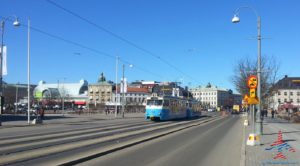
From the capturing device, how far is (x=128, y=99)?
7741 inches

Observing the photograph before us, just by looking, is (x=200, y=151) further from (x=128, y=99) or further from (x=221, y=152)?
(x=128, y=99)

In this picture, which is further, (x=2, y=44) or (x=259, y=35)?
(x=2, y=44)

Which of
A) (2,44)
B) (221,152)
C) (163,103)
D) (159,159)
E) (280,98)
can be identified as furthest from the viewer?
(280,98)

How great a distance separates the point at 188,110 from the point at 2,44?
3541 cm

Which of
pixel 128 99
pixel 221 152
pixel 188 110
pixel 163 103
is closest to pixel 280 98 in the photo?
pixel 128 99

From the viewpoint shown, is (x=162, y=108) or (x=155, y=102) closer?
(x=162, y=108)

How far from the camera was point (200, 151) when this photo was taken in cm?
1920

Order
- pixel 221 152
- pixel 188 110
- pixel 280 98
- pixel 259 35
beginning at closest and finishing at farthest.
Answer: pixel 221 152 → pixel 259 35 → pixel 188 110 → pixel 280 98

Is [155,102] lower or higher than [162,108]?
higher

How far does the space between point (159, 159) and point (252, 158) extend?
125 inches

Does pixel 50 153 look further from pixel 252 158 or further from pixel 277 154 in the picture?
pixel 277 154

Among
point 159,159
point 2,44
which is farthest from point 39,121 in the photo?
point 159,159

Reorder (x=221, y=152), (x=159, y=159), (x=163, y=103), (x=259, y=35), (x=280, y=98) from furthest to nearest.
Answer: (x=280, y=98), (x=163, y=103), (x=259, y=35), (x=221, y=152), (x=159, y=159)

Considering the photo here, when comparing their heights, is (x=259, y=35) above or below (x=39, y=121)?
above
